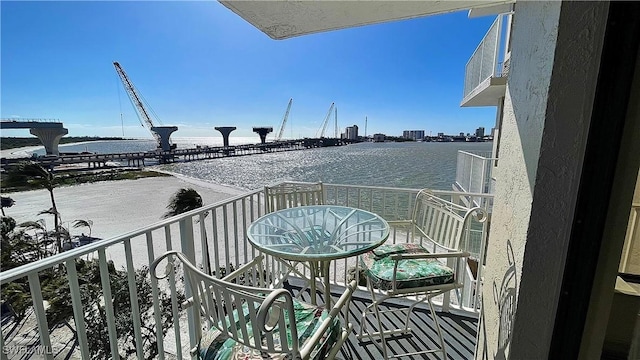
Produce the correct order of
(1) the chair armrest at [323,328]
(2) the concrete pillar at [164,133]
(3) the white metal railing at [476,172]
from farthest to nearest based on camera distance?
(2) the concrete pillar at [164,133]
(3) the white metal railing at [476,172]
(1) the chair armrest at [323,328]

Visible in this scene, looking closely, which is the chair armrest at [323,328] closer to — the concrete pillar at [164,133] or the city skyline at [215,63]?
the city skyline at [215,63]

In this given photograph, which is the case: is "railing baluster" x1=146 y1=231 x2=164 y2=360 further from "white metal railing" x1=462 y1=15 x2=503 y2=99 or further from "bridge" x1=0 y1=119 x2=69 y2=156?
"bridge" x1=0 y1=119 x2=69 y2=156

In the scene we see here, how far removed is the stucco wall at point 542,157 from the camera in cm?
77

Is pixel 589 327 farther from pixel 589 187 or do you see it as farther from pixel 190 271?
pixel 190 271

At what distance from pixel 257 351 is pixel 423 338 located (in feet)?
4.97

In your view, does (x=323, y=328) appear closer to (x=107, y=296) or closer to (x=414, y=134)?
(x=107, y=296)

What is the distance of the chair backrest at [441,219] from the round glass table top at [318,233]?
432 mm

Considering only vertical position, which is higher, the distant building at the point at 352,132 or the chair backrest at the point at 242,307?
the distant building at the point at 352,132

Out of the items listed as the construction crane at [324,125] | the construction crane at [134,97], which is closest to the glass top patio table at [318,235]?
the construction crane at [324,125]

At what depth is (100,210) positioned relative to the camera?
18.9 metres

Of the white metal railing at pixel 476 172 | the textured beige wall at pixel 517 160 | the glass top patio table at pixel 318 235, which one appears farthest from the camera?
the white metal railing at pixel 476 172

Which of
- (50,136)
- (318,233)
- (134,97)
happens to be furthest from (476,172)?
(134,97)

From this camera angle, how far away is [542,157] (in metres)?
0.85

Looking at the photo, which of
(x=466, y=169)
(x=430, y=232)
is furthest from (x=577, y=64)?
(x=466, y=169)
